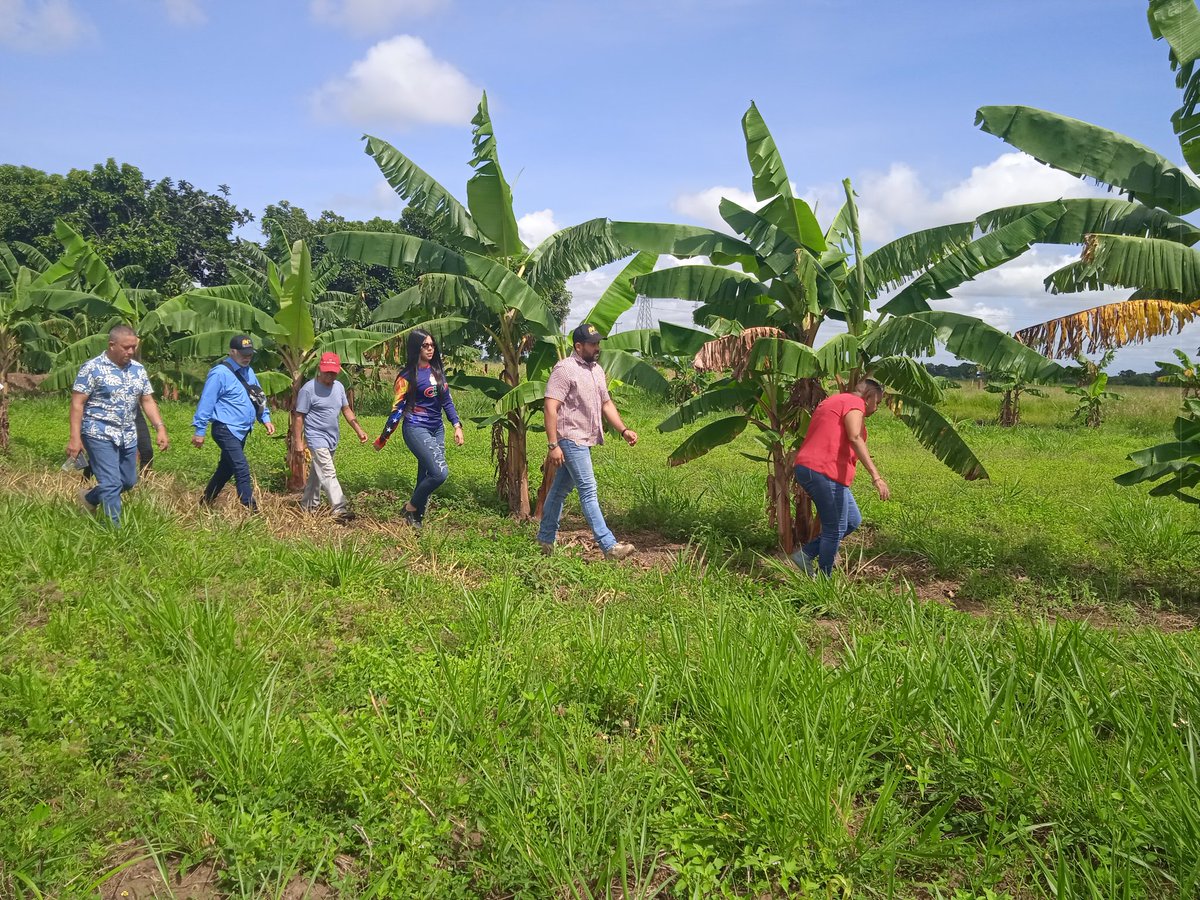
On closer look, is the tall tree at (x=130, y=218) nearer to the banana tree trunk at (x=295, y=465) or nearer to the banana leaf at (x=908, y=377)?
the banana tree trunk at (x=295, y=465)

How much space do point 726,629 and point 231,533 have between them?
4.06 meters

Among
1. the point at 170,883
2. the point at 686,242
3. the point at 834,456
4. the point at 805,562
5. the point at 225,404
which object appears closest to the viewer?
the point at 170,883

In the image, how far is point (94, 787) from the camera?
3090mm

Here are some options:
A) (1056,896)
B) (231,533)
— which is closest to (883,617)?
(1056,896)

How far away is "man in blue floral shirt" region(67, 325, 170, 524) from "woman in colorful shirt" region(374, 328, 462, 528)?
2.00 meters

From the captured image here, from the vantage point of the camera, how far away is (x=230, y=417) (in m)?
7.71

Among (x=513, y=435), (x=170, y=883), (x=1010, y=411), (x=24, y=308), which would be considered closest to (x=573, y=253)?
(x=513, y=435)

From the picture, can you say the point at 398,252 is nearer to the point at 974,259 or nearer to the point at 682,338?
the point at 682,338

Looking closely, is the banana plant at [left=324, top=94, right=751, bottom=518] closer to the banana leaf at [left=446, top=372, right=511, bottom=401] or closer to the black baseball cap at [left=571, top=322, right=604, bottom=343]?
the banana leaf at [left=446, top=372, right=511, bottom=401]

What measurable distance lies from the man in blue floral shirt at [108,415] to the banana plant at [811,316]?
433 cm

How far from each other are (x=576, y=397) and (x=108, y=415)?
362 centimetres

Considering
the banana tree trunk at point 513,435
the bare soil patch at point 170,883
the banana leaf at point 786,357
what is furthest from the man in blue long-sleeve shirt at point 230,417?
the bare soil patch at point 170,883

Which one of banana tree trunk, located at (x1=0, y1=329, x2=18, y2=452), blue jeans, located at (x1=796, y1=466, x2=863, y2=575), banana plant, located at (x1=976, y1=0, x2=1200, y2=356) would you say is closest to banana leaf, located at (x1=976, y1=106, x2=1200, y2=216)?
banana plant, located at (x1=976, y1=0, x2=1200, y2=356)

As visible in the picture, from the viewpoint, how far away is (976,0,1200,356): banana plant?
5855 millimetres
